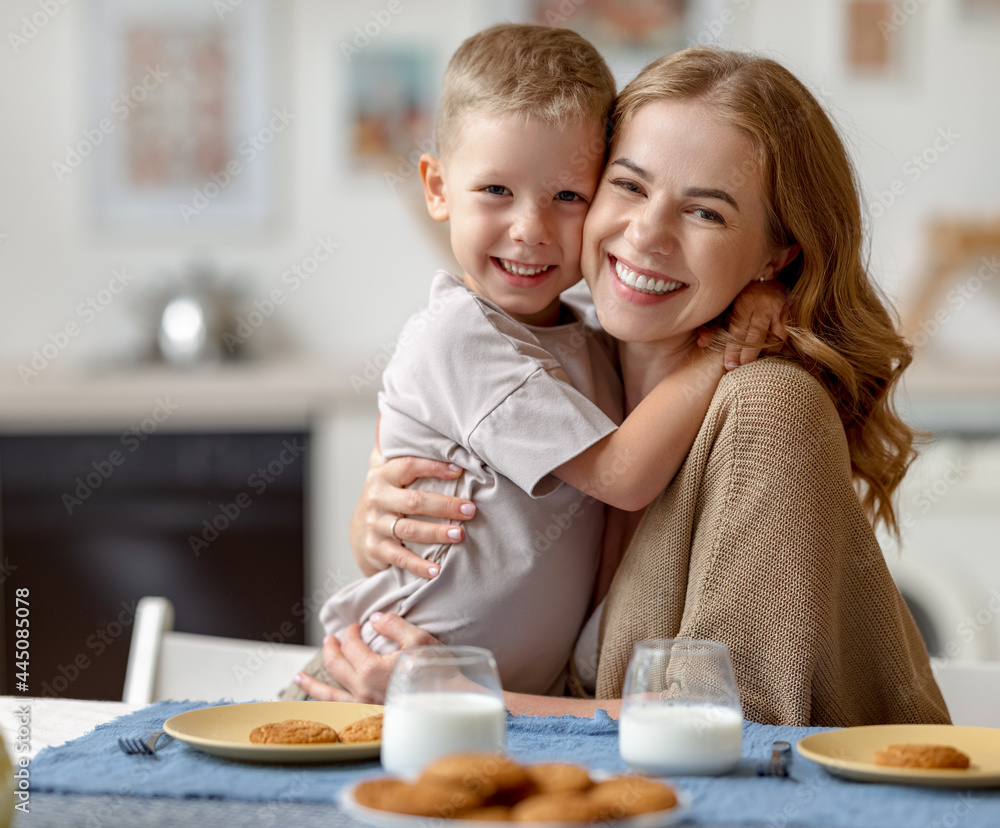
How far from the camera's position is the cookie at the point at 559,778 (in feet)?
2.48

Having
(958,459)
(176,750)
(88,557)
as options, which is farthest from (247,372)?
(176,750)

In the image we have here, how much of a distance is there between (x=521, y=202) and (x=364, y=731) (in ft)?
2.15

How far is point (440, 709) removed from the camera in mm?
829

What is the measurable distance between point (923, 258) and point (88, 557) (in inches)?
97.5

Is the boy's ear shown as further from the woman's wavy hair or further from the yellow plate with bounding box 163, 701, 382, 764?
the yellow plate with bounding box 163, 701, 382, 764

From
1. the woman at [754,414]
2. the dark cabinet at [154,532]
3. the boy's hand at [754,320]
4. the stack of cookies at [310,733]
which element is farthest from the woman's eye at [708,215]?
the dark cabinet at [154,532]

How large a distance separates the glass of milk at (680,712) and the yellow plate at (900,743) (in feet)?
0.25

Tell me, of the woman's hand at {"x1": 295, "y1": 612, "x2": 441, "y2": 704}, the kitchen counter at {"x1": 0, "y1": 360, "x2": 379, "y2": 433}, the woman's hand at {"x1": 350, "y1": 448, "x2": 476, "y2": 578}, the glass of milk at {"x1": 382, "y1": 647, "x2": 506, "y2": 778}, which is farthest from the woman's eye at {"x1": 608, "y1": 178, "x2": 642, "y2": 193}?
the kitchen counter at {"x1": 0, "y1": 360, "x2": 379, "y2": 433}

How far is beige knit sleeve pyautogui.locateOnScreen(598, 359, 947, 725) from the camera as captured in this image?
3.75 feet

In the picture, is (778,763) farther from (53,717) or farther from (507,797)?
(53,717)

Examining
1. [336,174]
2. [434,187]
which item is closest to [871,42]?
[336,174]

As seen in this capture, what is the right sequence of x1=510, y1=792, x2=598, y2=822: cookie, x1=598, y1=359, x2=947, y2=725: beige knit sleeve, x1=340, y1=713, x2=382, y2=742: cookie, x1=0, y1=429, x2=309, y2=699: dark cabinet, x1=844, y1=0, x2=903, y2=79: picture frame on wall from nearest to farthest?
x1=510, y1=792, x2=598, y2=822: cookie
x1=340, y1=713, x2=382, y2=742: cookie
x1=598, y1=359, x2=947, y2=725: beige knit sleeve
x1=0, y1=429, x2=309, y2=699: dark cabinet
x1=844, y1=0, x2=903, y2=79: picture frame on wall

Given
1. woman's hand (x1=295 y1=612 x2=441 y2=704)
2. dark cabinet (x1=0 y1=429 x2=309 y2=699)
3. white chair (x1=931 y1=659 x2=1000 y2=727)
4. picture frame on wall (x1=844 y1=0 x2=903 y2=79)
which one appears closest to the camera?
woman's hand (x1=295 y1=612 x2=441 y2=704)

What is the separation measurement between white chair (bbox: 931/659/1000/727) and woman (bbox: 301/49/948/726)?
0.68 ft
